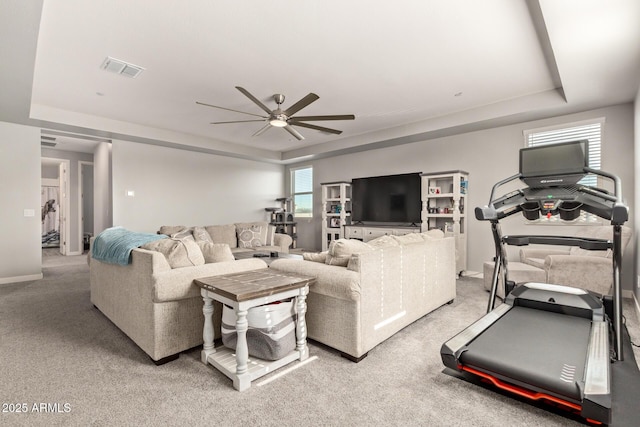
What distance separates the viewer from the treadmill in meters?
1.59

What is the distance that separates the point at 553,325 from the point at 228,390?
233 cm

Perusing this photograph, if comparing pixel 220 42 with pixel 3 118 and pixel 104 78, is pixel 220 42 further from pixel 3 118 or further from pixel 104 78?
pixel 3 118

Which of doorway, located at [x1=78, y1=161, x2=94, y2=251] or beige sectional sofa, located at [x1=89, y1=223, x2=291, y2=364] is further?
doorway, located at [x1=78, y1=161, x2=94, y2=251]

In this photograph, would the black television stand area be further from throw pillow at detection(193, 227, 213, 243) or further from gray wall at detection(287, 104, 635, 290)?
throw pillow at detection(193, 227, 213, 243)

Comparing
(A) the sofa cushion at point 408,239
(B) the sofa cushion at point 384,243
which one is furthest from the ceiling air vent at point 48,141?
(A) the sofa cushion at point 408,239

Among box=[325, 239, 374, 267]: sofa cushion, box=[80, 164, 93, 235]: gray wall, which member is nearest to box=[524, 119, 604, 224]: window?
box=[325, 239, 374, 267]: sofa cushion

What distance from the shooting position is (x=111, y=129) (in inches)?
200

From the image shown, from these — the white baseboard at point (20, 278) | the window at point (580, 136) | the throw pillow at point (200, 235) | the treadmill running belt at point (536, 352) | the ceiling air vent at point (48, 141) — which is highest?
the ceiling air vent at point (48, 141)

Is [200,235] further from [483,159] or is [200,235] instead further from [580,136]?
[580,136]

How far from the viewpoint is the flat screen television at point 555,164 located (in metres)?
2.34

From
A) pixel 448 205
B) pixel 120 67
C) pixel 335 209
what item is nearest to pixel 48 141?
pixel 120 67

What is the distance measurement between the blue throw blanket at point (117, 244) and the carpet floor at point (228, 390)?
676 millimetres

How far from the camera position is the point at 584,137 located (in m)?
4.17

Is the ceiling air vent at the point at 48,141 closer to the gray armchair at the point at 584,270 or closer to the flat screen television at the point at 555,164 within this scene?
the flat screen television at the point at 555,164
